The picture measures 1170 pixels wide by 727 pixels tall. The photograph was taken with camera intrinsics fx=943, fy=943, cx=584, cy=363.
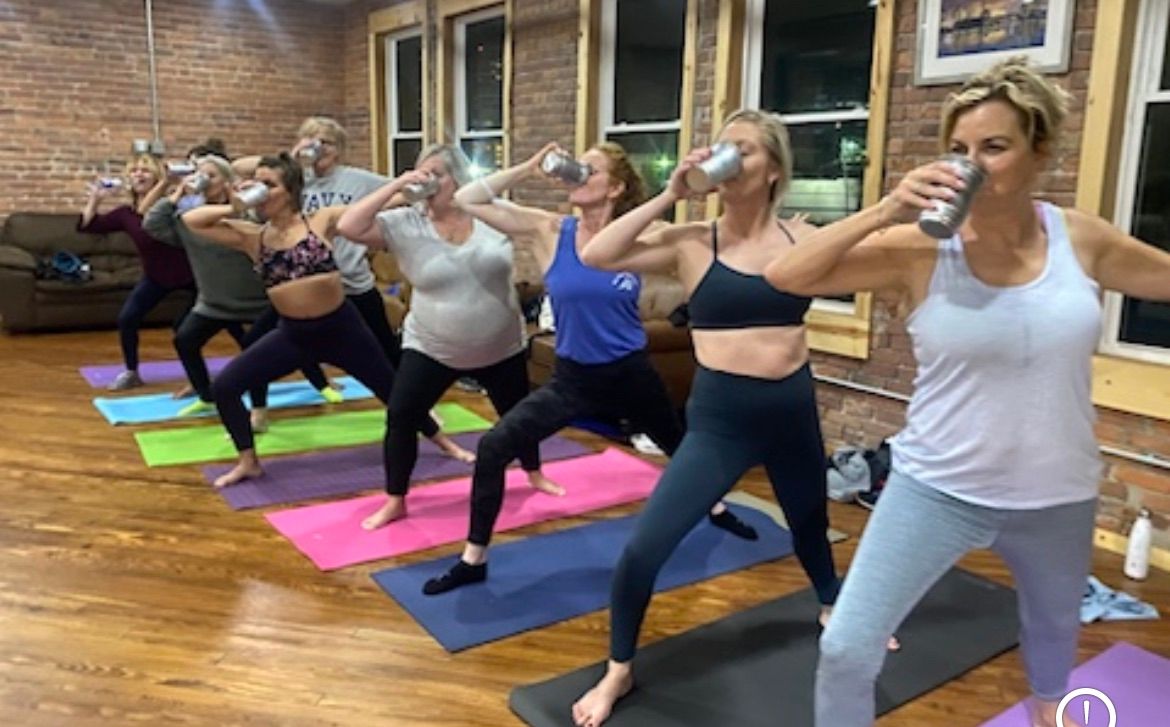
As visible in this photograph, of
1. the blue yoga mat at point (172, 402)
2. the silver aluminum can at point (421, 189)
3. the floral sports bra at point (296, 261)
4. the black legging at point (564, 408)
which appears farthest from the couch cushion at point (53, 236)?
the black legging at point (564, 408)

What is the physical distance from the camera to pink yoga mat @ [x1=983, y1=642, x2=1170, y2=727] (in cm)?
221

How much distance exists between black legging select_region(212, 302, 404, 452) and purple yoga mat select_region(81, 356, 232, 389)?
212 centimetres

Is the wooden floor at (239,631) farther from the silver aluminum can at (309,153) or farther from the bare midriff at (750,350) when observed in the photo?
the silver aluminum can at (309,153)

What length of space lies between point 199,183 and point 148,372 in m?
2.78

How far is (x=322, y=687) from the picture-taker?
236 centimetres

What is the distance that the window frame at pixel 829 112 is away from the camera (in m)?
4.00

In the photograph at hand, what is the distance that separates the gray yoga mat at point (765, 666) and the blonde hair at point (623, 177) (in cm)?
126

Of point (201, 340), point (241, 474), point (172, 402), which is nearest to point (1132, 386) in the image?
point (241, 474)

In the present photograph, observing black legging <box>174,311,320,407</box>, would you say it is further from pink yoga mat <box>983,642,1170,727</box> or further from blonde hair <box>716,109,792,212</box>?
pink yoga mat <box>983,642,1170,727</box>

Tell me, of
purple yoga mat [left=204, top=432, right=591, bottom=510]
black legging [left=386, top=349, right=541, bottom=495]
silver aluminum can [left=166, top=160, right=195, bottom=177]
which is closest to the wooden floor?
purple yoga mat [left=204, top=432, right=591, bottom=510]

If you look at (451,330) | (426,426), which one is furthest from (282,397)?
(451,330)

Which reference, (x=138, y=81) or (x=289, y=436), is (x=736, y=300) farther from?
(x=138, y=81)

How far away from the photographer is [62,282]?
7.12 metres

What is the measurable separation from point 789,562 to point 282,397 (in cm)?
342
